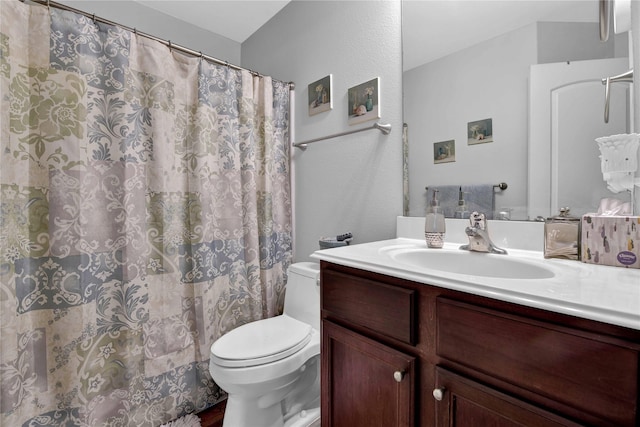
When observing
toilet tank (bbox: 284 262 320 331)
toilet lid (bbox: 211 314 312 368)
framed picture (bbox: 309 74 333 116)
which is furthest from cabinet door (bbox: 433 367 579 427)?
framed picture (bbox: 309 74 333 116)

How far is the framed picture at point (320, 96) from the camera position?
169cm

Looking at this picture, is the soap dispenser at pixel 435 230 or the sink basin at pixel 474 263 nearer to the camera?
the sink basin at pixel 474 263

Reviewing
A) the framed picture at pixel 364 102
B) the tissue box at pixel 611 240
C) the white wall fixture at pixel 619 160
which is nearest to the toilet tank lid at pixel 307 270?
the framed picture at pixel 364 102

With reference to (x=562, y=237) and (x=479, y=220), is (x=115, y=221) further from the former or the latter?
(x=562, y=237)

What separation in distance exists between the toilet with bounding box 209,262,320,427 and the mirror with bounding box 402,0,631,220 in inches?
28.9

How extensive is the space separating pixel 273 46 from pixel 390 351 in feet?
7.04

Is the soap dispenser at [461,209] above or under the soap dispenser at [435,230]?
above

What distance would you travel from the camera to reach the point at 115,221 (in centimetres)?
134

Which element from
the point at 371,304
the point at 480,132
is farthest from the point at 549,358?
the point at 480,132

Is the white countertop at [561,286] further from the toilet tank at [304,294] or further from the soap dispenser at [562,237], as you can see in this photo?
the toilet tank at [304,294]

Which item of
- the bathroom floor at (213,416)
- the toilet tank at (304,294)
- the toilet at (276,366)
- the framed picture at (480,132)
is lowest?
the bathroom floor at (213,416)

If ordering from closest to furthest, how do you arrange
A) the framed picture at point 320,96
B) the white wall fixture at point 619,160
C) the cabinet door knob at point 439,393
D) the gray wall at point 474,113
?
the cabinet door knob at point 439,393
the white wall fixture at point 619,160
the gray wall at point 474,113
the framed picture at point 320,96

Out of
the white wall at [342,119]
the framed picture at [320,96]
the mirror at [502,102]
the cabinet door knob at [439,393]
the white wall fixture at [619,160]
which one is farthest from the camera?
the framed picture at [320,96]

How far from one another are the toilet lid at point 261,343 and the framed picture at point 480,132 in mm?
1102
